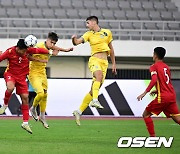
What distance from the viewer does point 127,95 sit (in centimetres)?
2828

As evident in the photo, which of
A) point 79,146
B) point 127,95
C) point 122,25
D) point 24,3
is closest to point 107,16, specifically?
point 122,25

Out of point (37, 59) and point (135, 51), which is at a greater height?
point (37, 59)

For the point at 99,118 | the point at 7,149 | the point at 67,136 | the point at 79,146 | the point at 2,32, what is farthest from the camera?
the point at 2,32

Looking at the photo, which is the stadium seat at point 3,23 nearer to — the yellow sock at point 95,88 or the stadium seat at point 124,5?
the stadium seat at point 124,5

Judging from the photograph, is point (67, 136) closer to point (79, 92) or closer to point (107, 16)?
point (79, 92)

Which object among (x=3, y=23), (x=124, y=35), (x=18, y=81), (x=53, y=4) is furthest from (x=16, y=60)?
(x=53, y=4)

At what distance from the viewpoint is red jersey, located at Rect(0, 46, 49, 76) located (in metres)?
16.0

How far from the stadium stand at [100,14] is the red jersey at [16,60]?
63.7 ft

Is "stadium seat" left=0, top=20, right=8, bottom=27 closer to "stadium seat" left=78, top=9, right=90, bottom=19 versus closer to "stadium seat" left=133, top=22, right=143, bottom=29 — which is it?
"stadium seat" left=78, top=9, right=90, bottom=19

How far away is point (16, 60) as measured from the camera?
16062 millimetres

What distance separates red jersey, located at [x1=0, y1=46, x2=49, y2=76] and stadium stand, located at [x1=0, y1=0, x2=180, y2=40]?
19411mm

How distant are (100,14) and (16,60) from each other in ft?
73.0

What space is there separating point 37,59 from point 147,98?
11.9 m

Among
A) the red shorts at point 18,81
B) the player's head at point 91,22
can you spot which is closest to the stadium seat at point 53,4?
the player's head at point 91,22
